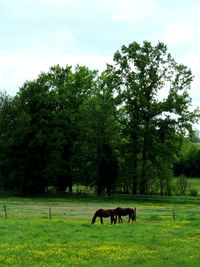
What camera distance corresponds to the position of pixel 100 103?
175ft

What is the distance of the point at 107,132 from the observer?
170 feet

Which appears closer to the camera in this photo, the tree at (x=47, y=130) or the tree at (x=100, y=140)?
the tree at (x=100, y=140)

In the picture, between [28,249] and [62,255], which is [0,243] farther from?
[62,255]

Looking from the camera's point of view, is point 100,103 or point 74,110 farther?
point 74,110

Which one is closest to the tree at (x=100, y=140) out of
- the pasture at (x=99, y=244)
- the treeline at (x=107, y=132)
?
the treeline at (x=107, y=132)

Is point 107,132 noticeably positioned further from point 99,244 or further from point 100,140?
point 99,244

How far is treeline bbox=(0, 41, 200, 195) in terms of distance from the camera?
49938 millimetres

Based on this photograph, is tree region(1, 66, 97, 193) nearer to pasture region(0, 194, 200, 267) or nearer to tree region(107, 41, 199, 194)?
tree region(107, 41, 199, 194)

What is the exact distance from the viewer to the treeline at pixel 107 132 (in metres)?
49.9

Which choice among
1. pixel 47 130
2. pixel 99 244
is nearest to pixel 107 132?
pixel 47 130

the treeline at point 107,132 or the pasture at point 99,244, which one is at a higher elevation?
the treeline at point 107,132

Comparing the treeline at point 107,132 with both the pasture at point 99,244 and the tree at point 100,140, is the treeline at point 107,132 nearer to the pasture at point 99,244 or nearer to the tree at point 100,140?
the tree at point 100,140

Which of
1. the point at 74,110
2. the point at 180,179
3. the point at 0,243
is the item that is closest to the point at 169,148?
the point at 180,179

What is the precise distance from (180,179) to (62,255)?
150 feet
